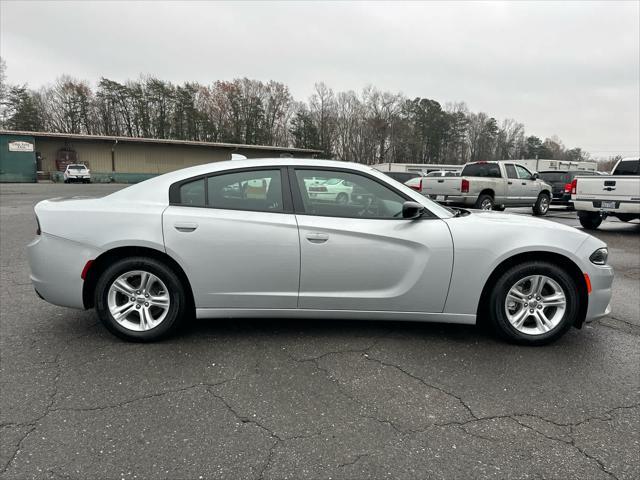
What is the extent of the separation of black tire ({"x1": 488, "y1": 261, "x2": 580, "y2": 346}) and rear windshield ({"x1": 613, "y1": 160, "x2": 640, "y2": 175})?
9.43 m

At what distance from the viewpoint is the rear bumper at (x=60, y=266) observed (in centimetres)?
319

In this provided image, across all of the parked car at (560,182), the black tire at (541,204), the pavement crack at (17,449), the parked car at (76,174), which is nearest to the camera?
the pavement crack at (17,449)

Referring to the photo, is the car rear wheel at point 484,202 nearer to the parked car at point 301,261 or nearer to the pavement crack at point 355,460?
the parked car at point 301,261

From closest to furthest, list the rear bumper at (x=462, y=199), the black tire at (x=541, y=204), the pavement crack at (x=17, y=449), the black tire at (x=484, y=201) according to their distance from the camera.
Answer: the pavement crack at (x=17, y=449) → the rear bumper at (x=462, y=199) → the black tire at (x=484, y=201) → the black tire at (x=541, y=204)

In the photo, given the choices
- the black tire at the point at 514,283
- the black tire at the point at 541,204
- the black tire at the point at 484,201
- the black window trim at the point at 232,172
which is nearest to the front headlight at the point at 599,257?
the black tire at the point at 514,283

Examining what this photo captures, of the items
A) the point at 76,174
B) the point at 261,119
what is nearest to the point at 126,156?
the point at 76,174

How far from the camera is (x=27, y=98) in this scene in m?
50.8

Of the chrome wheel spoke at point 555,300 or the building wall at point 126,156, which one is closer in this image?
the chrome wheel spoke at point 555,300

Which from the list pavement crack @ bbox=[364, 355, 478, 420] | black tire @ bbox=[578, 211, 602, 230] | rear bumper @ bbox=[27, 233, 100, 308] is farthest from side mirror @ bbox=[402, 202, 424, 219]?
black tire @ bbox=[578, 211, 602, 230]

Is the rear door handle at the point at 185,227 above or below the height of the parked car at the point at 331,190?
below

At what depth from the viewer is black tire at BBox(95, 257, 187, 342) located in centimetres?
321

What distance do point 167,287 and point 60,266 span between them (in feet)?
2.82

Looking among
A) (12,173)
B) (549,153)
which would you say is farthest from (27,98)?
(549,153)

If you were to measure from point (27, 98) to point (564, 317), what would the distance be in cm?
6415
